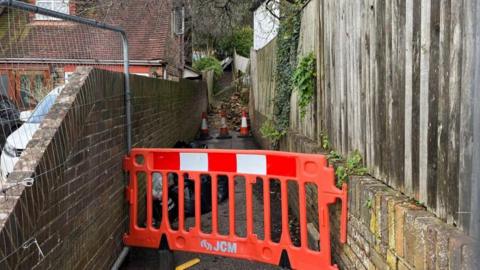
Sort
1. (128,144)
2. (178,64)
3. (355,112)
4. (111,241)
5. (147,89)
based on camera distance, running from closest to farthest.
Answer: (355,112) → (111,241) → (128,144) → (147,89) → (178,64)

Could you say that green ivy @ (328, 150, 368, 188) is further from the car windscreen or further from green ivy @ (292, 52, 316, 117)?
the car windscreen

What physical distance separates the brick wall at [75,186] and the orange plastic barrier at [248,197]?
0.35 metres

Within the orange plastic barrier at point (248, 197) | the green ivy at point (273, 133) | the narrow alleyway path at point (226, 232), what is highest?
the green ivy at point (273, 133)

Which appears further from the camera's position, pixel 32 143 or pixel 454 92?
pixel 32 143

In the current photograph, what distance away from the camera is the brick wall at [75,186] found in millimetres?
2717

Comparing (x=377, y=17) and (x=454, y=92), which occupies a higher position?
(x=377, y=17)

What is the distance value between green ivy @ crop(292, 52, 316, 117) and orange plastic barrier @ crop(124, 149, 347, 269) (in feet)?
5.48

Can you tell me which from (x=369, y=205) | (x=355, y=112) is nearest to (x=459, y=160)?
(x=369, y=205)

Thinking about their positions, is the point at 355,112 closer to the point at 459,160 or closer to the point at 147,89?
the point at 459,160

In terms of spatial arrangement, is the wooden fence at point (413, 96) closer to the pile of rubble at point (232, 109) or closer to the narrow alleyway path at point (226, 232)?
the narrow alleyway path at point (226, 232)

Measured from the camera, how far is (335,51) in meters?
4.52

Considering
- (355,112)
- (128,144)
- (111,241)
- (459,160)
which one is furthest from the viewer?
(128,144)

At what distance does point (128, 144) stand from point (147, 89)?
169 cm

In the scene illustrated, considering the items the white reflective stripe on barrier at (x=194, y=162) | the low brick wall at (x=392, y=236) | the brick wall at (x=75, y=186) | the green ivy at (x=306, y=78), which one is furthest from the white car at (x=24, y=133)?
the green ivy at (x=306, y=78)
